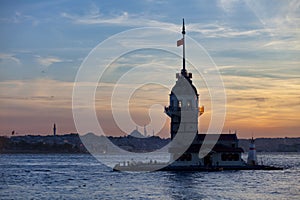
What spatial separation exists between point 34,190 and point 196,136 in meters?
32.3

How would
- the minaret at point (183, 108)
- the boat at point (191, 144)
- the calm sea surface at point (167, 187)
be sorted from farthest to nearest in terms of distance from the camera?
the minaret at point (183, 108)
the boat at point (191, 144)
the calm sea surface at point (167, 187)

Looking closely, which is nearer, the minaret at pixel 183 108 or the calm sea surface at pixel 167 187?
the calm sea surface at pixel 167 187

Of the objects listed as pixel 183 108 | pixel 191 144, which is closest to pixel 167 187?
pixel 191 144

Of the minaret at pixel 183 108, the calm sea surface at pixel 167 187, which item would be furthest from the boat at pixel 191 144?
the calm sea surface at pixel 167 187

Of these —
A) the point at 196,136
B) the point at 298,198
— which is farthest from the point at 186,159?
the point at 298,198

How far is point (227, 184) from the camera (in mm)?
74562

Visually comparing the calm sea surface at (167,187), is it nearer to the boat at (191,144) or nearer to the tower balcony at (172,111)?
the boat at (191,144)

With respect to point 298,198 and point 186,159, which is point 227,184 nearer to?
point 298,198

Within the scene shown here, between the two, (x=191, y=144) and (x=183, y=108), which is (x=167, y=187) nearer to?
(x=191, y=144)

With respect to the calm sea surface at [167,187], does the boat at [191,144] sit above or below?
above

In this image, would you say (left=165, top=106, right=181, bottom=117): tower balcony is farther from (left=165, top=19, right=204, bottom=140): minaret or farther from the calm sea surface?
the calm sea surface

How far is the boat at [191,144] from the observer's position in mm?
93750

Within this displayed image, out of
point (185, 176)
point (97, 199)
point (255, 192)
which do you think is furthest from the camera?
point (185, 176)

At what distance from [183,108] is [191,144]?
20.2 ft
